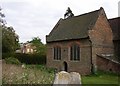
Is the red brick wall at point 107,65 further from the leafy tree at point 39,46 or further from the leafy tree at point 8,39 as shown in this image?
the leafy tree at point 39,46

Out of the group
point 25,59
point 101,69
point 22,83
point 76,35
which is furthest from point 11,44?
point 22,83

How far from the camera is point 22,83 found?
44.1ft

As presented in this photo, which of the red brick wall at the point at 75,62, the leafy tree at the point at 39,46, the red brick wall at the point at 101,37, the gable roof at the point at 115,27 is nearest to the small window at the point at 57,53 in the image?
the red brick wall at the point at 75,62

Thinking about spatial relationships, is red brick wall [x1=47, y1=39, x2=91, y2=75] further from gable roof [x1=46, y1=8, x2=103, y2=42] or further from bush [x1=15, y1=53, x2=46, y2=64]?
bush [x1=15, y1=53, x2=46, y2=64]

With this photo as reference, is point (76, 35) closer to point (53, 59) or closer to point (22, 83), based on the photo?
point (53, 59)

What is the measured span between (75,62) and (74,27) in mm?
5985

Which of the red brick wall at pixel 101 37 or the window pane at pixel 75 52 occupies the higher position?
the red brick wall at pixel 101 37

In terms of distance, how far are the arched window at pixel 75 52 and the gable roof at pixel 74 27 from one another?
1404mm

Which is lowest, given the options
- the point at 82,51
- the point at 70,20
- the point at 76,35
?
the point at 82,51

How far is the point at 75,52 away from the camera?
1473 inches

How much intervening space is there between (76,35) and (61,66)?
6.20 meters

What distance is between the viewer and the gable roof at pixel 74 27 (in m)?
36.4

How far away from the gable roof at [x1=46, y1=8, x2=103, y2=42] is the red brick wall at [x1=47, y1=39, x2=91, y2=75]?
2.78 ft

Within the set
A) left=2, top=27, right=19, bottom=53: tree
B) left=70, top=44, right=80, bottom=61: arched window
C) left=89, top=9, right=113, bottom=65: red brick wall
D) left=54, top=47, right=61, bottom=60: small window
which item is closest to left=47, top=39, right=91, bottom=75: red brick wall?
left=70, top=44, right=80, bottom=61: arched window
